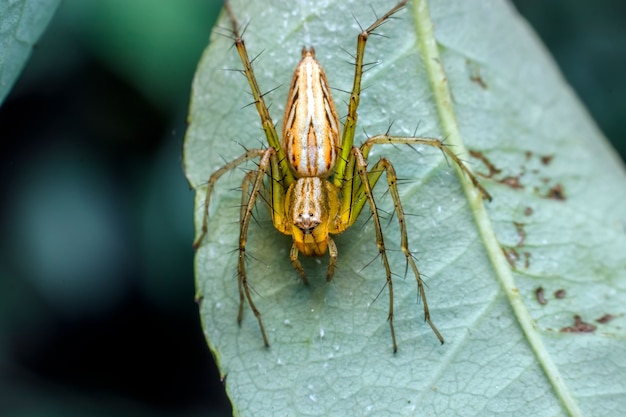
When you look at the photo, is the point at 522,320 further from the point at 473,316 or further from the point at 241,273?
the point at 241,273

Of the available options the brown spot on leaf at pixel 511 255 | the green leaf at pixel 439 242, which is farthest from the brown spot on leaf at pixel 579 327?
the brown spot on leaf at pixel 511 255

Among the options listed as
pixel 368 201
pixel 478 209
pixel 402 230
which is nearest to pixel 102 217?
pixel 368 201

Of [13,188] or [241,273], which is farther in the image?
[13,188]

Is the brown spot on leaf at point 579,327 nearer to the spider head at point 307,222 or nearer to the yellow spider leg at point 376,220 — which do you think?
the yellow spider leg at point 376,220

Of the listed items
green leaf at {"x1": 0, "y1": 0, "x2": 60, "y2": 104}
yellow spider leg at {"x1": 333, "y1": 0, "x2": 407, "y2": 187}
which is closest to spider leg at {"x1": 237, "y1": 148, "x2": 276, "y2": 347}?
yellow spider leg at {"x1": 333, "y1": 0, "x2": 407, "y2": 187}

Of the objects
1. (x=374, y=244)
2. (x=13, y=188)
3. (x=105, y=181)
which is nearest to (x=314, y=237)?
(x=374, y=244)

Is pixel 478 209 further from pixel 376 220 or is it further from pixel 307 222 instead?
pixel 307 222
